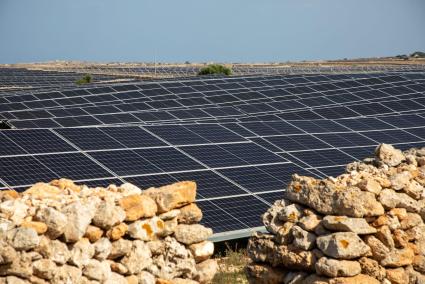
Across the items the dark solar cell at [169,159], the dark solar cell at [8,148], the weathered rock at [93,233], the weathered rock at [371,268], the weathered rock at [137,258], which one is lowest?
the dark solar cell at [169,159]

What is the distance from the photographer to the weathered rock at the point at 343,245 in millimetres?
10328

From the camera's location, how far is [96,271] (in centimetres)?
925

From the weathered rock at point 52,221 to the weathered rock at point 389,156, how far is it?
548cm

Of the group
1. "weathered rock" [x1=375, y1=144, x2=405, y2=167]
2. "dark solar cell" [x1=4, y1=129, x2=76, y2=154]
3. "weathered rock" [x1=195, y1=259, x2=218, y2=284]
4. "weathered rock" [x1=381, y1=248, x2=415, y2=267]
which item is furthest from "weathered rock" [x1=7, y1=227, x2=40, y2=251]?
"dark solar cell" [x1=4, y1=129, x2=76, y2=154]

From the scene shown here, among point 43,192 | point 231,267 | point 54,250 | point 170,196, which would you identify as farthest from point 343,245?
point 231,267

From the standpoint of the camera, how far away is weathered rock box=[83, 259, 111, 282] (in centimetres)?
921

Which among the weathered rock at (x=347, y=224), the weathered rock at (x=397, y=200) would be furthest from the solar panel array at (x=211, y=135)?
the weathered rock at (x=347, y=224)

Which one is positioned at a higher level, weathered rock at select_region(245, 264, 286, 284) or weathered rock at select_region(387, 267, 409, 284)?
weathered rock at select_region(387, 267, 409, 284)

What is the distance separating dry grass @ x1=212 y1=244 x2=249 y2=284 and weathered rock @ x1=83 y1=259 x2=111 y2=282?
4.42m

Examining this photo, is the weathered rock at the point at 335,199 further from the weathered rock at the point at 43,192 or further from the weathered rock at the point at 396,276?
the weathered rock at the point at 43,192

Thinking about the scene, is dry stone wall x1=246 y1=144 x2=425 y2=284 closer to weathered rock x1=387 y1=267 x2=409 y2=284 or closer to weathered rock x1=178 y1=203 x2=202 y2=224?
weathered rock x1=387 y1=267 x2=409 y2=284

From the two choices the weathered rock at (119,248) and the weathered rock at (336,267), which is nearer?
the weathered rock at (119,248)

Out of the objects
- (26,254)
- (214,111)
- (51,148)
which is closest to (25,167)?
(51,148)

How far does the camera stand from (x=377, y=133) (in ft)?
95.7
